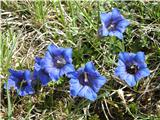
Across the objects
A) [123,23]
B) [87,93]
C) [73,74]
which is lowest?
[87,93]

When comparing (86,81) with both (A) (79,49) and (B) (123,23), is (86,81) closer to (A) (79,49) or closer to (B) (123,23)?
(A) (79,49)

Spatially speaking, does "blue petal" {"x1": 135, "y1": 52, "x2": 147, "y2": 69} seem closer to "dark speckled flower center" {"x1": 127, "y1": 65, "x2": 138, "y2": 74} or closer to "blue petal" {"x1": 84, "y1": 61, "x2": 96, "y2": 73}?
"dark speckled flower center" {"x1": 127, "y1": 65, "x2": 138, "y2": 74}

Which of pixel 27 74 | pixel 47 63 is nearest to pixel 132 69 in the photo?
pixel 47 63

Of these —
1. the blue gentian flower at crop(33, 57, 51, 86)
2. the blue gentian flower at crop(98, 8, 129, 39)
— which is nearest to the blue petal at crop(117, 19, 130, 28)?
the blue gentian flower at crop(98, 8, 129, 39)

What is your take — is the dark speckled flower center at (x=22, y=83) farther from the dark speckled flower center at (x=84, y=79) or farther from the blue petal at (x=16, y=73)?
the dark speckled flower center at (x=84, y=79)

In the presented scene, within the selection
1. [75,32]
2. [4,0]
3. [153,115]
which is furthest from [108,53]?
[4,0]
